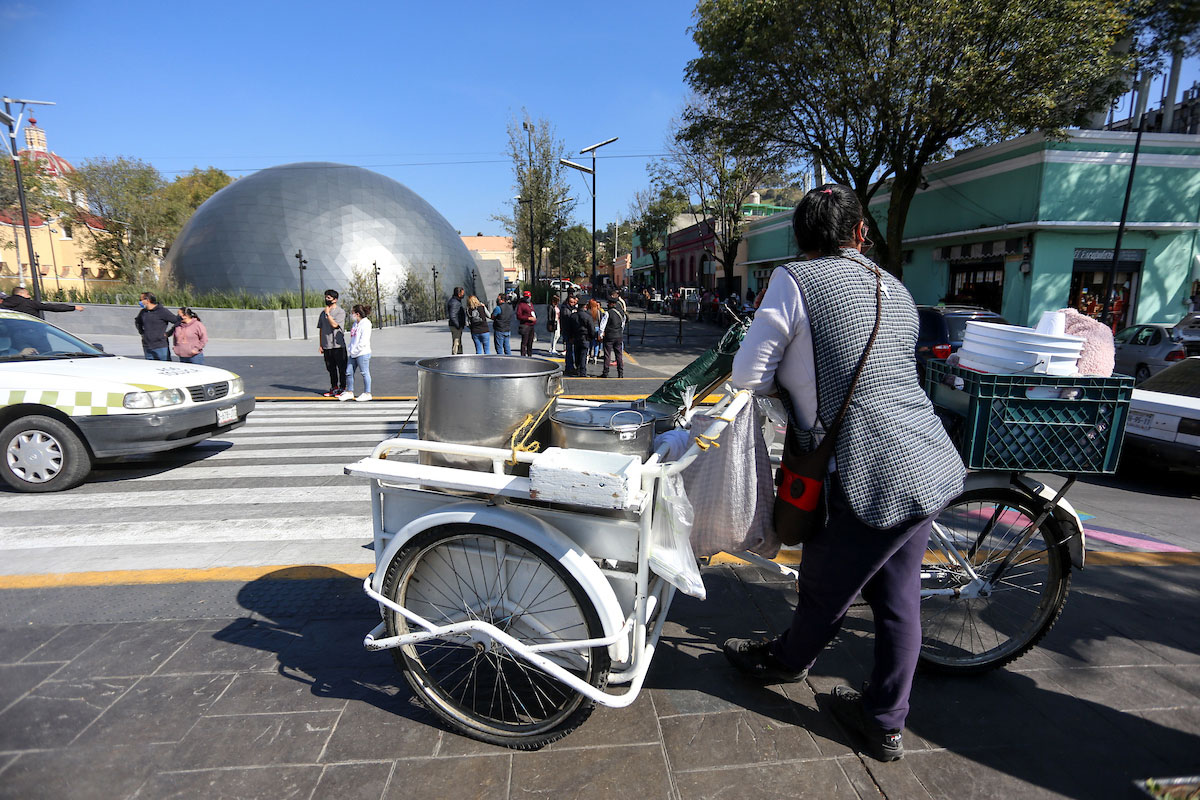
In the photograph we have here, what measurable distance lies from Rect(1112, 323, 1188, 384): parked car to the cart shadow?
1544cm

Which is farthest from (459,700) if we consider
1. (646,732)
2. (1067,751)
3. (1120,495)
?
(1120,495)

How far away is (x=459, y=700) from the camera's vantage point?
8.39 feet

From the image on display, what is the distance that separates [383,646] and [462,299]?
1278 cm

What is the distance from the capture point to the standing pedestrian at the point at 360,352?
33.4ft

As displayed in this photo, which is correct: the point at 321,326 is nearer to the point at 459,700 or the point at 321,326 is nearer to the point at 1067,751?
the point at 459,700

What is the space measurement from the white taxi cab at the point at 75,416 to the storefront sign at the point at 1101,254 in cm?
2187

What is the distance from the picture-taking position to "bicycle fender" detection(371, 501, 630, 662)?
212 cm

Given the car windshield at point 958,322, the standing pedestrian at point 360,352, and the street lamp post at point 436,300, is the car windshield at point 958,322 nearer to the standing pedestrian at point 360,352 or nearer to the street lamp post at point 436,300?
the standing pedestrian at point 360,352

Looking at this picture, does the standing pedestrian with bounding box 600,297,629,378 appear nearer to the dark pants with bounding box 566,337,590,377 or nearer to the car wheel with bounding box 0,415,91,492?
the dark pants with bounding box 566,337,590,377

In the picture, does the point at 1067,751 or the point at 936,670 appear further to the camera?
the point at 936,670

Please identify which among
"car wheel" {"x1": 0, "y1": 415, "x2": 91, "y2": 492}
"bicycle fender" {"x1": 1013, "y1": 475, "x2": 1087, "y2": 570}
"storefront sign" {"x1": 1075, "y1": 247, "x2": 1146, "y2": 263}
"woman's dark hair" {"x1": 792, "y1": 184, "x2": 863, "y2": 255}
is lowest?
"car wheel" {"x1": 0, "y1": 415, "x2": 91, "y2": 492}

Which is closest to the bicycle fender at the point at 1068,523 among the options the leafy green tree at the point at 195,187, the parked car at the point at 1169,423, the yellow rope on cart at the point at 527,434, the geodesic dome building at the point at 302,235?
the yellow rope on cart at the point at 527,434


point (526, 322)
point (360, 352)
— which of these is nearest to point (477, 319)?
point (526, 322)

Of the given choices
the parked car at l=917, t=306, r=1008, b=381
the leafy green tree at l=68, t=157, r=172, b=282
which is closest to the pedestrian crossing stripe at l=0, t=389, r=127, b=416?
the parked car at l=917, t=306, r=1008, b=381
